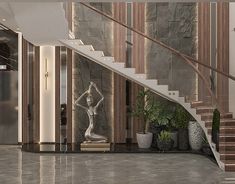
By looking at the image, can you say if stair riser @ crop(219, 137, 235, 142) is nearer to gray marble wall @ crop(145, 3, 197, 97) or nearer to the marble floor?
the marble floor

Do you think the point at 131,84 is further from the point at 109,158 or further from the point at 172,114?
the point at 109,158

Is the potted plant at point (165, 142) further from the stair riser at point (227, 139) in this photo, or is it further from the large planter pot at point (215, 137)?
the stair riser at point (227, 139)

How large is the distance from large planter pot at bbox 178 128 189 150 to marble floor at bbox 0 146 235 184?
83 centimetres

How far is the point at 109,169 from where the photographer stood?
8367 millimetres

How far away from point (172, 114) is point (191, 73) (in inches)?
64.2

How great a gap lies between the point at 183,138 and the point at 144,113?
47.9 inches

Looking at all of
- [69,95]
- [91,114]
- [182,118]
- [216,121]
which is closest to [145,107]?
[182,118]

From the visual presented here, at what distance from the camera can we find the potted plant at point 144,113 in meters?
11.0

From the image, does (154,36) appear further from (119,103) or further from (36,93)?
(36,93)

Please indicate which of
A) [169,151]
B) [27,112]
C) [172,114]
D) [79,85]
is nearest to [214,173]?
[169,151]

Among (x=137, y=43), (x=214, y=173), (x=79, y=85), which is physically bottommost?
(x=214, y=173)

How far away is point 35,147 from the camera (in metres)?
11.2

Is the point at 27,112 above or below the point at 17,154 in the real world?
above

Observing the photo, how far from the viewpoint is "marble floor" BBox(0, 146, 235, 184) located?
736 centimetres
